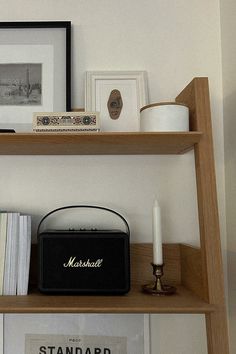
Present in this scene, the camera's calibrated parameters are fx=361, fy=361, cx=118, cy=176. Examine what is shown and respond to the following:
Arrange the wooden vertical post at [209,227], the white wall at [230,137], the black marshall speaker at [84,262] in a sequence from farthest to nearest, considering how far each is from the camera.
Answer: the white wall at [230,137], the black marshall speaker at [84,262], the wooden vertical post at [209,227]

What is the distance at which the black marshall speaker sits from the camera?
0.94 m

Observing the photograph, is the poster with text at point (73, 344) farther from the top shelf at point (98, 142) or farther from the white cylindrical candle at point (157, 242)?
the top shelf at point (98, 142)

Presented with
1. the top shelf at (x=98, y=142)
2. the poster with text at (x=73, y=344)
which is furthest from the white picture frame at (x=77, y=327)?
the top shelf at (x=98, y=142)

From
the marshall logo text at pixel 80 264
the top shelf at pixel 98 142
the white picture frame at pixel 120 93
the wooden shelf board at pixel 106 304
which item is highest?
the white picture frame at pixel 120 93

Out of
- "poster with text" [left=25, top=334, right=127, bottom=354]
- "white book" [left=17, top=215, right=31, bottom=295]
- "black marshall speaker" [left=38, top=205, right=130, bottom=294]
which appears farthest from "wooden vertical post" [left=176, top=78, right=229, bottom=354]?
"white book" [left=17, top=215, right=31, bottom=295]

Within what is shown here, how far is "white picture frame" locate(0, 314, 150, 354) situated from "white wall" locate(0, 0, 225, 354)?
0.05m

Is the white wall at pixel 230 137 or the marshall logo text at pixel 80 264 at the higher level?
the white wall at pixel 230 137

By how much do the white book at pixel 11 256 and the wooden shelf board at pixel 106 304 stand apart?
3cm

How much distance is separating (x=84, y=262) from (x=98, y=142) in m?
0.31

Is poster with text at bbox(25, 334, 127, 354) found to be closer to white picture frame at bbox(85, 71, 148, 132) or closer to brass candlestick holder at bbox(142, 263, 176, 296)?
brass candlestick holder at bbox(142, 263, 176, 296)

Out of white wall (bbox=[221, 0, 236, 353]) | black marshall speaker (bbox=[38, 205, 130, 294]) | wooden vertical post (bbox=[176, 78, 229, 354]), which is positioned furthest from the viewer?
white wall (bbox=[221, 0, 236, 353])

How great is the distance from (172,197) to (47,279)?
17.6 inches

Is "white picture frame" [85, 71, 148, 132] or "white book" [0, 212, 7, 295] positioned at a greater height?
"white picture frame" [85, 71, 148, 132]

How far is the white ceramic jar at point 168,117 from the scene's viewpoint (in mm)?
904
